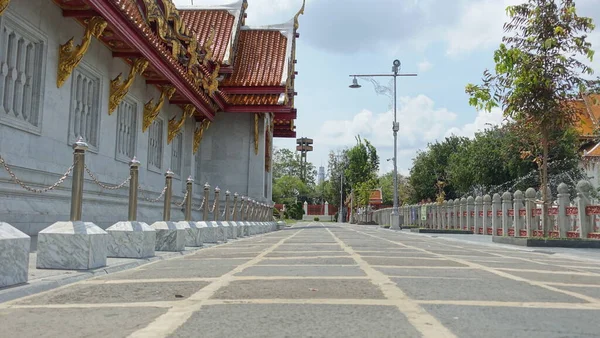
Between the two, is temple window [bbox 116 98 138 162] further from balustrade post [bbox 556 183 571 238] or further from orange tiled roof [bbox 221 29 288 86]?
balustrade post [bbox 556 183 571 238]

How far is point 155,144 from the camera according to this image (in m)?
19.4

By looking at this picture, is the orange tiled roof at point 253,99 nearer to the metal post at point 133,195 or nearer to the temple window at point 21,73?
the temple window at point 21,73

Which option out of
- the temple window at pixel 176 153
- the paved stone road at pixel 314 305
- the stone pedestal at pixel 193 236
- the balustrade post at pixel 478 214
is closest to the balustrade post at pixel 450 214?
the balustrade post at pixel 478 214

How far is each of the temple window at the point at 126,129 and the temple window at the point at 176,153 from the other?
5.04 metres

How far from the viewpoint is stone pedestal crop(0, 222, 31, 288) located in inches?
199

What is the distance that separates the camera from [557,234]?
56.7ft

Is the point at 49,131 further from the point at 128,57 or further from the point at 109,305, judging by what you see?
the point at 109,305

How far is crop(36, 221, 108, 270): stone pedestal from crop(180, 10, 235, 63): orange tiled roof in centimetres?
2079

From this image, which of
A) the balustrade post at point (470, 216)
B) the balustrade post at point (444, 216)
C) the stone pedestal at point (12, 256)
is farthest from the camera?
the balustrade post at point (444, 216)

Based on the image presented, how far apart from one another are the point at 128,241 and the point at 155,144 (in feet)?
37.2

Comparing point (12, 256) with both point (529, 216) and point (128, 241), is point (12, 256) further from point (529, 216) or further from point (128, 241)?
point (529, 216)

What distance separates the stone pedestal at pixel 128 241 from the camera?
27.8 ft

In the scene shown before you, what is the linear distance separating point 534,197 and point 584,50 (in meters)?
6.28

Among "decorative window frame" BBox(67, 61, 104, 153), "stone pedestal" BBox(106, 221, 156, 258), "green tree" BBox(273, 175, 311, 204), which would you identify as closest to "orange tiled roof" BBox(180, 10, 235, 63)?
"decorative window frame" BBox(67, 61, 104, 153)
